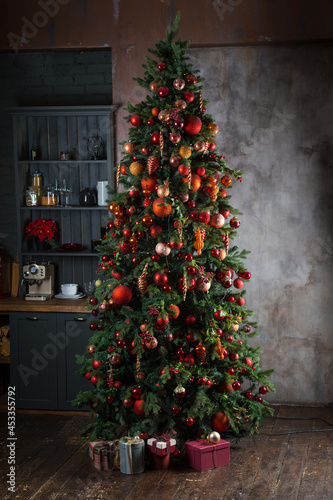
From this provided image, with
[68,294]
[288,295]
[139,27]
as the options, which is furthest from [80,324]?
[139,27]

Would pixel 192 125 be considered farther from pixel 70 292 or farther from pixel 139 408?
pixel 70 292

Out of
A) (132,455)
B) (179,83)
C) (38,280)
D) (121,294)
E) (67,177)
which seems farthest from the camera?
(67,177)

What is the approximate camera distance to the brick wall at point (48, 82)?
5582 mm

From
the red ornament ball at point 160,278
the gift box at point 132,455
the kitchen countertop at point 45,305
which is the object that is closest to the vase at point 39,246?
the kitchen countertop at point 45,305

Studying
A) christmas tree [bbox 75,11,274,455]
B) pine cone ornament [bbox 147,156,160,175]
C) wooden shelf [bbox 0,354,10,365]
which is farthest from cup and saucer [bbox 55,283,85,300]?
pine cone ornament [bbox 147,156,160,175]

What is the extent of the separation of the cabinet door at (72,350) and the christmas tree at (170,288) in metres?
0.68

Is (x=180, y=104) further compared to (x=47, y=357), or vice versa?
(x=47, y=357)

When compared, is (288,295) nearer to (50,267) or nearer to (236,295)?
(236,295)

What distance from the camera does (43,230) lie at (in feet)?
17.8

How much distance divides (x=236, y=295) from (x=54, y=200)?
6.32ft

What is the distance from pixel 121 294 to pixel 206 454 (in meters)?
1.12

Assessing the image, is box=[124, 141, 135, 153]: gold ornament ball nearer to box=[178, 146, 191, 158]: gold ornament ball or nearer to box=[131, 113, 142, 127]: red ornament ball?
box=[131, 113, 142, 127]: red ornament ball

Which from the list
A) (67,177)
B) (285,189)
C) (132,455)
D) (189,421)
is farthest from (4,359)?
(285,189)

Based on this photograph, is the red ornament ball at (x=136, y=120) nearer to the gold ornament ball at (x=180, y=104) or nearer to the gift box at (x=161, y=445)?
the gold ornament ball at (x=180, y=104)
